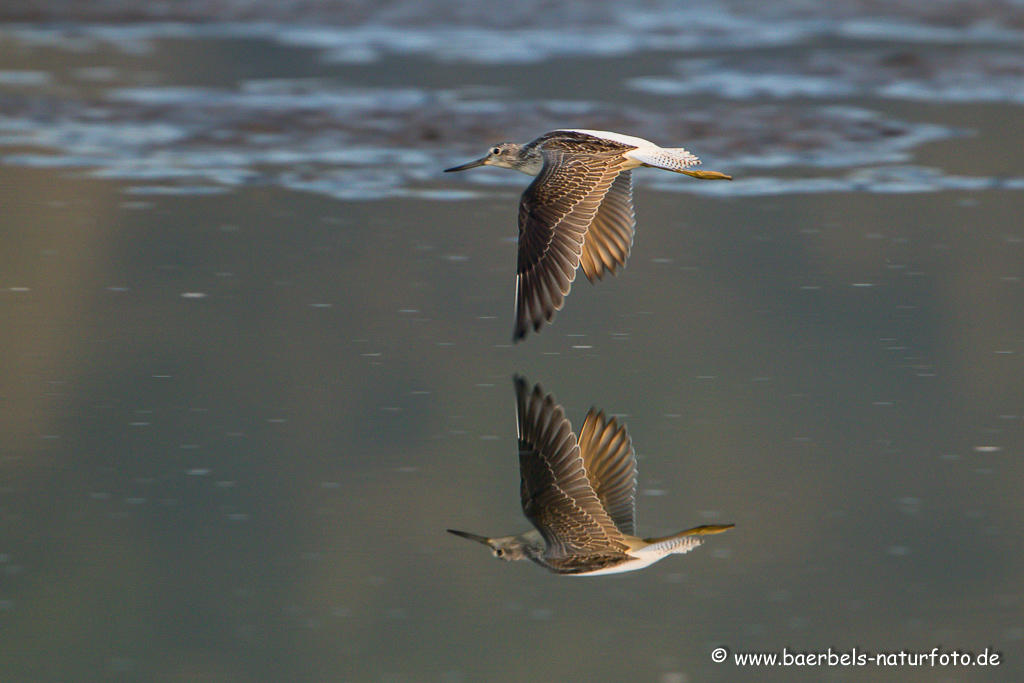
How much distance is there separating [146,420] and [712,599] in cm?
252

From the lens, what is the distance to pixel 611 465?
5598 mm

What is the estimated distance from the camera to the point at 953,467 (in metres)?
5.52

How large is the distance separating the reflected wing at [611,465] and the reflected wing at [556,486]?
0.03 metres

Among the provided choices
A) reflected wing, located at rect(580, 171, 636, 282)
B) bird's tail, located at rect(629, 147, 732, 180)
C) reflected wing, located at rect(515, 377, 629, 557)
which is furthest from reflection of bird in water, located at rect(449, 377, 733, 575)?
bird's tail, located at rect(629, 147, 732, 180)

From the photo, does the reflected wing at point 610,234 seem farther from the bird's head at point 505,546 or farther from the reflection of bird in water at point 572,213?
the bird's head at point 505,546

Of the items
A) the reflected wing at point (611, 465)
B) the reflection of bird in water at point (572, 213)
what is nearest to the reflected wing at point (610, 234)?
the reflection of bird in water at point (572, 213)

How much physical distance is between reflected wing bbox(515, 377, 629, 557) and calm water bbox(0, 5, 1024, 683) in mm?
97

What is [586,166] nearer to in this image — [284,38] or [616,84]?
[616,84]

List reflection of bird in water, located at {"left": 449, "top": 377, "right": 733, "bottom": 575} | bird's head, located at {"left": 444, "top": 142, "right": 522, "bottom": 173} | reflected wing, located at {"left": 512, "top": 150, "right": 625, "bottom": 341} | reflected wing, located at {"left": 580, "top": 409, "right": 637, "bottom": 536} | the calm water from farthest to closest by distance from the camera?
1. bird's head, located at {"left": 444, "top": 142, "right": 522, "bottom": 173}
2. reflected wing, located at {"left": 512, "top": 150, "right": 625, "bottom": 341}
3. reflected wing, located at {"left": 580, "top": 409, "right": 637, "bottom": 536}
4. reflection of bird in water, located at {"left": 449, "top": 377, "right": 733, "bottom": 575}
5. the calm water

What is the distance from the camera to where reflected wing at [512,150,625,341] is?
634 cm

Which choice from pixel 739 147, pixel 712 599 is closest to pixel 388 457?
pixel 712 599

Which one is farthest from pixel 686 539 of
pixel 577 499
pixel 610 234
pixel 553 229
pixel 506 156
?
pixel 506 156

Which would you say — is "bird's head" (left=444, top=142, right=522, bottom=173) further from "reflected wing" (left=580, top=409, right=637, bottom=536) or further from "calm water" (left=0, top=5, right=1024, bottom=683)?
"reflected wing" (left=580, top=409, right=637, bottom=536)

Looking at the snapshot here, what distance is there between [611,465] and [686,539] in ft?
2.21
